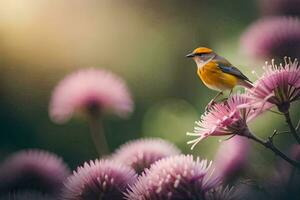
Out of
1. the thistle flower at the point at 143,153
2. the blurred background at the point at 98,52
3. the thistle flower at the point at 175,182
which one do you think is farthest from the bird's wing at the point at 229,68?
the blurred background at the point at 98,52

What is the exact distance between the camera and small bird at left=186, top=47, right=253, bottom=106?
32.8 inches

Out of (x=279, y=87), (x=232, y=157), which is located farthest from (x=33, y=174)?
(x=279, y=87)

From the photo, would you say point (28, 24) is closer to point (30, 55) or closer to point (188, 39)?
point (30, 55)

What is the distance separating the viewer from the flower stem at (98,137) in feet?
2.78

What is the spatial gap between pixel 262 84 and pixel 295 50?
0.43 metres

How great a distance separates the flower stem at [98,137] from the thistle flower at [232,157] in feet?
0.43

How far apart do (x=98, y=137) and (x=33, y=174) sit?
10 cm

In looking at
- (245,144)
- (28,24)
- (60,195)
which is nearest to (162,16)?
(28,24)

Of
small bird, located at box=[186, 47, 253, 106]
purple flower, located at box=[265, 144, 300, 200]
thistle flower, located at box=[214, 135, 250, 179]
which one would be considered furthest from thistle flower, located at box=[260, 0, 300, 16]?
purple flower, located at box=[265, 144, 300, 200]

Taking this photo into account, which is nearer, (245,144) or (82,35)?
(245,144)

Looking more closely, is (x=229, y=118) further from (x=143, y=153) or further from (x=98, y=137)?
(x=98, y=137)

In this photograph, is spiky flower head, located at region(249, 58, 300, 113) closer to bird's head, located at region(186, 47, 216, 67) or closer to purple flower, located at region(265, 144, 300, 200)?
purple flower, located at region(265, 144, 300, 200)

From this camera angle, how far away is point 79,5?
1844mm

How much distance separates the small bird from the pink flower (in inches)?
7.5
